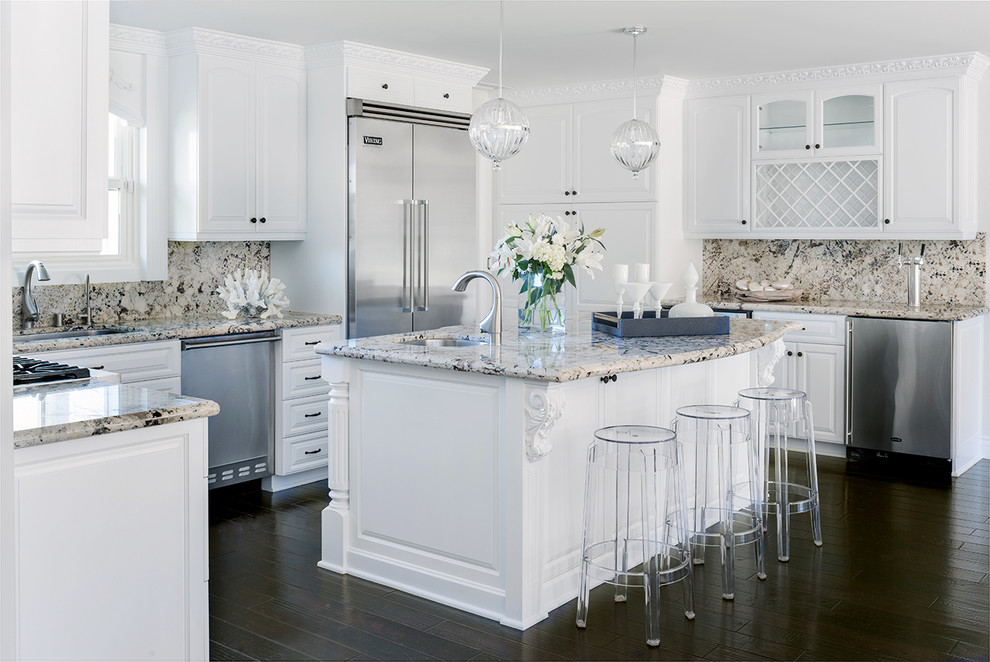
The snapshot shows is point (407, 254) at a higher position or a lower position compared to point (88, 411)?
higher

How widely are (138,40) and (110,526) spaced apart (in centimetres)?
345

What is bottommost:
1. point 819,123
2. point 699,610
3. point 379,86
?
point 699,610

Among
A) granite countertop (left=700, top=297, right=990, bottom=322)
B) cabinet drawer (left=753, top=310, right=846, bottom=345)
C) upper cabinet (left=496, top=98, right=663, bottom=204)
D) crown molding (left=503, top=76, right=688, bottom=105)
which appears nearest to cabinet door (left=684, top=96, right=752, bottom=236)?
crown molding (left=503, top=76, right=688, bottom=105)

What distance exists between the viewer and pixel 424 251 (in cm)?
573

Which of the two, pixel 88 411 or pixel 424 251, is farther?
pixel 424 251

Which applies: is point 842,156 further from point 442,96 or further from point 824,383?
point 442,96

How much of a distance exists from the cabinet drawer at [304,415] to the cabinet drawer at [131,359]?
27.4 inches

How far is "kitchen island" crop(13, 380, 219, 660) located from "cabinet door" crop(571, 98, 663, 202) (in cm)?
442

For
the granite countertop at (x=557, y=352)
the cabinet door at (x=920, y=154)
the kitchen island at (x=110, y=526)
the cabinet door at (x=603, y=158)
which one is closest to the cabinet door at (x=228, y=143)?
the granite countertop at (x=557, y=352)

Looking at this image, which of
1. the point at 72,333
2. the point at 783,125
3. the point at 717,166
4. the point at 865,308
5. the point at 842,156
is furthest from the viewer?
the point at 717,166

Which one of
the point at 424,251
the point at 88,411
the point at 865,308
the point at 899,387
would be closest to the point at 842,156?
the point at 865,308

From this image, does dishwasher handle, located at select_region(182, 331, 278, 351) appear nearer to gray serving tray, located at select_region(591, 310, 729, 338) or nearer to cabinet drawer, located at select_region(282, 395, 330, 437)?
cabinet drawer, located at select_region(282, 395, 330, 437)

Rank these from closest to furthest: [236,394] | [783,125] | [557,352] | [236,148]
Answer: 1. [557,352]
2. [236,394]
3. [236,148]
4. [783,125]

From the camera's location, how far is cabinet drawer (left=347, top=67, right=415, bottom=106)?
539 centimetres
